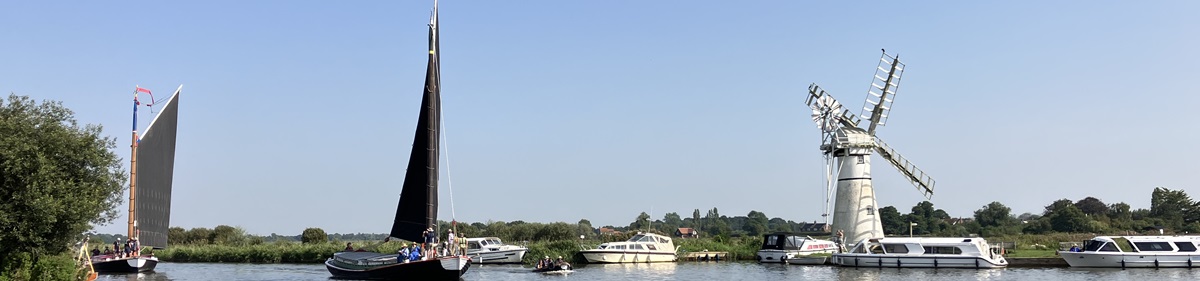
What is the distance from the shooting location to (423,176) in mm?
41844

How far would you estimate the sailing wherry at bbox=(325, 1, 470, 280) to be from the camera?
133 ft

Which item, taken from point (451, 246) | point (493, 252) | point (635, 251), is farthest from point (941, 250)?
point (493, 252)

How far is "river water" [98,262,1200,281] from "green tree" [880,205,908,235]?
3092 inches

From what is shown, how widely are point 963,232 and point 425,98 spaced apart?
82819 millimetres

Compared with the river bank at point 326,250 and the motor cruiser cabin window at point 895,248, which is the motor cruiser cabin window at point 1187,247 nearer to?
the river bank at point 326,250

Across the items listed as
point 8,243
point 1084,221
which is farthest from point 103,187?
point 1084,221

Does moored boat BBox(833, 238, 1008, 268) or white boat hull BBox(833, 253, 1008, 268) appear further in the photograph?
moored boat BBox(833, 238, 1008, 268)

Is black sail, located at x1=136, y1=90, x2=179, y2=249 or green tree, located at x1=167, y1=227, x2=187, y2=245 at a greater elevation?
black sail, located at x1=136, y1=90, x2=179, y2=249

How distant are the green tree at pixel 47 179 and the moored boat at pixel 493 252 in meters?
33.4

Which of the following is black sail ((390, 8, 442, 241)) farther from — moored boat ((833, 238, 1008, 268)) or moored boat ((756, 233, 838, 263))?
moored boat ((756, 233, 838, 263))

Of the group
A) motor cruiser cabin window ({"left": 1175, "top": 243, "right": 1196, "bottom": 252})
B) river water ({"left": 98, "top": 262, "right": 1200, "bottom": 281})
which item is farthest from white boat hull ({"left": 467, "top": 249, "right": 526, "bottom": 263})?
motor cruiser cabin window ({"left": 1175, "top": 243, "right": 1196, "bottom": 252})

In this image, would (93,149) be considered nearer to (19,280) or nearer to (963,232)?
(19,280)

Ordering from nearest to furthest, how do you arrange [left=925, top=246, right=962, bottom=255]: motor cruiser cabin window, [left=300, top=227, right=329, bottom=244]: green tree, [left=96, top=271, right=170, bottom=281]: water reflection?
[left=96, top=271, right=170, bottom=281]: water reflection, [left=925, top=246, right=962, bottom=255]: motor cruiser cabin window, [left=300, top=227, right=329, bottom=244]: green tree

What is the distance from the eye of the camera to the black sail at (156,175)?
57.3m
